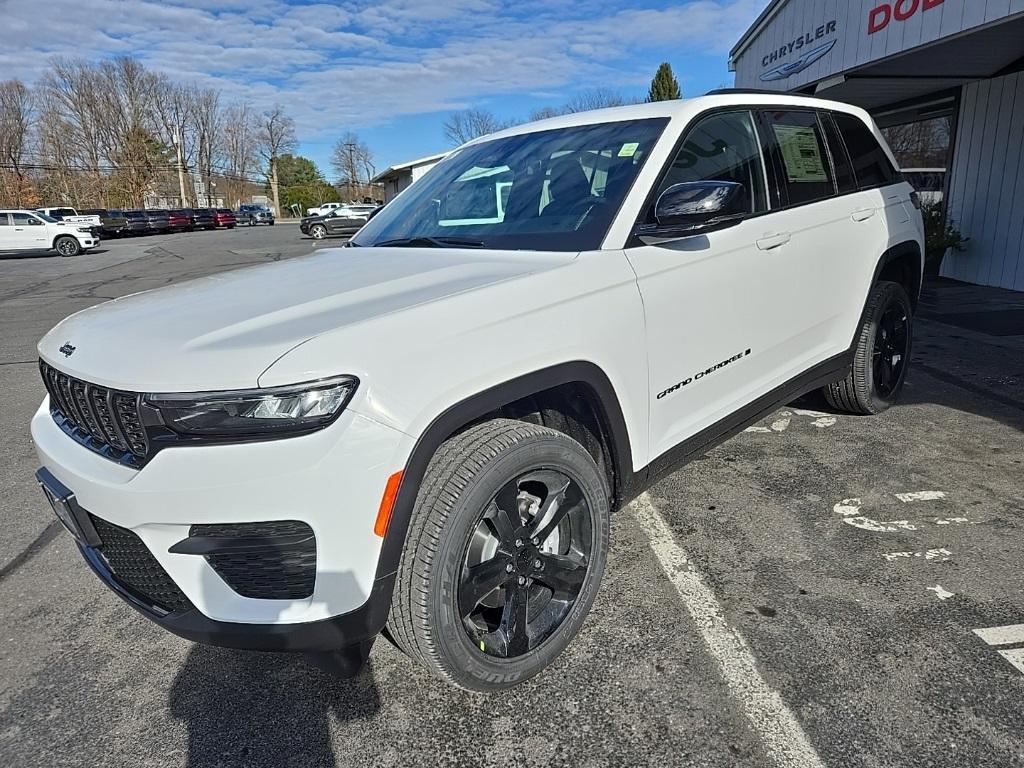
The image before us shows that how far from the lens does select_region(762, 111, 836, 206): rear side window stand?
327 centimetres

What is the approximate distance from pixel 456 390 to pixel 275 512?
0.54 meters

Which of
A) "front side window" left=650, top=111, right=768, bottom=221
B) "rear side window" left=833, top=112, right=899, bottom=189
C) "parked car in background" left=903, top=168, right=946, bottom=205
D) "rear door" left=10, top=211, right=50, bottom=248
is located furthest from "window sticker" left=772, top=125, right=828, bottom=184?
"rear door" left=10, top=211, right=50, bottom=248

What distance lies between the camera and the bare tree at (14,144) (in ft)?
188

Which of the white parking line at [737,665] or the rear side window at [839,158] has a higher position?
the rear side window at [839,158]

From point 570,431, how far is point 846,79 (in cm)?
916

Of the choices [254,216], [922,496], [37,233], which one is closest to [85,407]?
[922,496]

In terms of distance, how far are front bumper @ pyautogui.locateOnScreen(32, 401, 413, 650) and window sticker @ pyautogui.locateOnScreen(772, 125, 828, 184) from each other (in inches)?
104

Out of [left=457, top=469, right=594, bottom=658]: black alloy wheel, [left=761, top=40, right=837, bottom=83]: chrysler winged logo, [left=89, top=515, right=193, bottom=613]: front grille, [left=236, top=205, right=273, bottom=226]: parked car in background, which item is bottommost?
[left=236, top=205, right=273, bottom=226]: parked car in background

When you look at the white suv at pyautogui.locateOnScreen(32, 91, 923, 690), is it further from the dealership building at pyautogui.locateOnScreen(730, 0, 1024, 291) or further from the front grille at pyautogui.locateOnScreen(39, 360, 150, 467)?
the dealership building at pyautogui.locateOnScreen(730, 0, 1024, 291)

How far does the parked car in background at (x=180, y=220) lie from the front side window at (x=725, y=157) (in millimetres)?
49444

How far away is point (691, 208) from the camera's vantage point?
89.7 inches

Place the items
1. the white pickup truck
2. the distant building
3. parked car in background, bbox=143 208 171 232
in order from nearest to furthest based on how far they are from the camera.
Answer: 1. the white pickup truck
2. the distant building
3. parked car in background, bbox=143 208 171 232

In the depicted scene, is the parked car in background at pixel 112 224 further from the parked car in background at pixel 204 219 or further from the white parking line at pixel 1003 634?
the white parking line at pixel 1003 634

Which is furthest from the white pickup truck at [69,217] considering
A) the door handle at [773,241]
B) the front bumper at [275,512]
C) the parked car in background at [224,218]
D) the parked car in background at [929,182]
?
the front bumper at [275,512]
